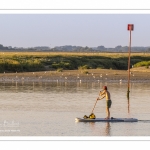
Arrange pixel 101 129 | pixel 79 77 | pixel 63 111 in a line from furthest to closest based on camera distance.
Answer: pixel 79 77 → pixel 63 111 → pixel 101 129

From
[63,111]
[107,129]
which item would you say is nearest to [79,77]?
[63,111]

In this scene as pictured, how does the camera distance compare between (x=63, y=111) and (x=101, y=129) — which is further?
(x=63, y=111)

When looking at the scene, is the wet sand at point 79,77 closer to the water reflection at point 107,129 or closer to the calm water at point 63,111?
the calm water at point 63,111

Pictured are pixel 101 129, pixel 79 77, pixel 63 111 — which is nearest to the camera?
pixel 101 129

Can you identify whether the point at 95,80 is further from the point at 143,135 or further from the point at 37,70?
the point at 143,135

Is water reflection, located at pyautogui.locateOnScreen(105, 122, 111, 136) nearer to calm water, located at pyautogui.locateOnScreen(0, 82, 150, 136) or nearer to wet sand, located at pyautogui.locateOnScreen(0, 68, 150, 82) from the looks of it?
calm water, located at pyautogui.locateOnScreen(0, 82, 150, 136)

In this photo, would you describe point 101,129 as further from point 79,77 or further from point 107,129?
point 79,77

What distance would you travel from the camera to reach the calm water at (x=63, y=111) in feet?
55.4

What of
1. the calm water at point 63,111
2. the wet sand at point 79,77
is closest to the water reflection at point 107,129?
the calm water at point 63,111

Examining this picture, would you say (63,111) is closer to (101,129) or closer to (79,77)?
(101,129)

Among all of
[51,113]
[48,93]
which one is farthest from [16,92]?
[51,113]

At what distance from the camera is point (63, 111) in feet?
71.1
